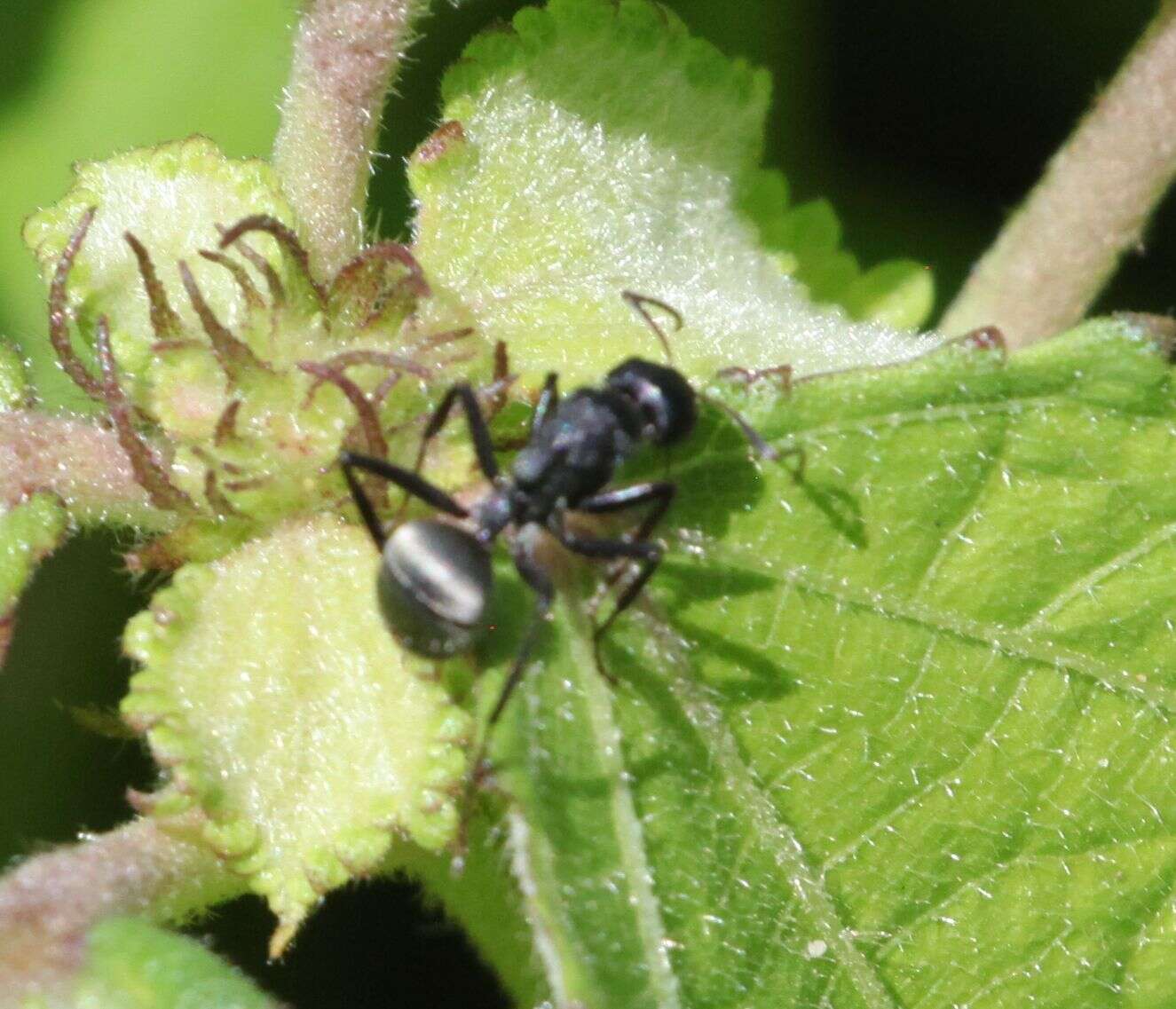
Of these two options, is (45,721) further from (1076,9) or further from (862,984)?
(1076,9)

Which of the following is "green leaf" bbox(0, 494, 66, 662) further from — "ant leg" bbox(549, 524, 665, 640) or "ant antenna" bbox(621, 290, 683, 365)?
"ant antenna" bbox(621, 290, 683, 365)

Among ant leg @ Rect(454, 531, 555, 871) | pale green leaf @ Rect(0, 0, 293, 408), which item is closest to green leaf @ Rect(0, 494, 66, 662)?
ant leg @ Rect(454, 531, 555, 871)

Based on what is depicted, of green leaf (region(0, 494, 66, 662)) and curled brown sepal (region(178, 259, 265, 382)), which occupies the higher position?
curled brown sepal (region(178, 259, 265, 382))

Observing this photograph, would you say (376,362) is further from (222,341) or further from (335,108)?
(335,108)

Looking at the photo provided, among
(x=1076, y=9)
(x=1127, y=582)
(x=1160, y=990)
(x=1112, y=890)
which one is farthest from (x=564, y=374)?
(x=1076, y=9)

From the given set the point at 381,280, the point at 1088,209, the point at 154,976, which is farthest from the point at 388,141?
the point at 154,976
